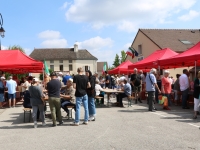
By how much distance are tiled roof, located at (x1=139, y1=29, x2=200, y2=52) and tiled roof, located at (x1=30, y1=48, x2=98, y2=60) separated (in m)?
40.8

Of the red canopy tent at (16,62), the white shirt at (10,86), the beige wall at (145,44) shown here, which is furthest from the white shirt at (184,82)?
the beige wall at (145,44)

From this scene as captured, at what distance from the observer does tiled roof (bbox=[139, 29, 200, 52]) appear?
103ft

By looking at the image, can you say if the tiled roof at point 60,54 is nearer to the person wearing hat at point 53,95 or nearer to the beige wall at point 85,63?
the beige wall at point 85,63

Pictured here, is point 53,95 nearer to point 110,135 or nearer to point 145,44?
point 110,135

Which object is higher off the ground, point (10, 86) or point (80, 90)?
point (10, 86)

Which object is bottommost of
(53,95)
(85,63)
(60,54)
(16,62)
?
(53,95)

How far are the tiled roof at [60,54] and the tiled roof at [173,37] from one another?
40.8 meters

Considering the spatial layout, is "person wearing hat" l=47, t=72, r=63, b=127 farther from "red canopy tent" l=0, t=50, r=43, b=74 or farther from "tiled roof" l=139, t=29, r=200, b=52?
"tiled roof" l=139, t=29, r=200, b=52

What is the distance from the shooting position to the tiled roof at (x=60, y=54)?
7476cm

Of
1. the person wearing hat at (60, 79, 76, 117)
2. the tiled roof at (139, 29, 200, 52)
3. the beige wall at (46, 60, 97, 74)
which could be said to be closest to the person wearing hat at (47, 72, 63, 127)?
the person wearing hat at (60, 79, 76, 117)

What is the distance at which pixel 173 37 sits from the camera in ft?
112

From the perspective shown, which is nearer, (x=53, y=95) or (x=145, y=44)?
(x=53, y=95)

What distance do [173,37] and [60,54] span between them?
47.6 m

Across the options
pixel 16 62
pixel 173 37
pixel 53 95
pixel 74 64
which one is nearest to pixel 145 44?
pixel 173 37
